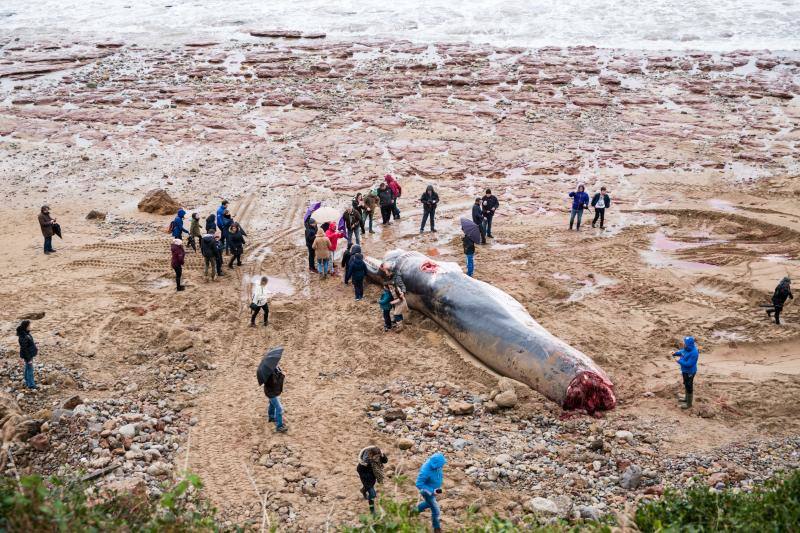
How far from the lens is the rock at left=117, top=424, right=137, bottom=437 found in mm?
11297

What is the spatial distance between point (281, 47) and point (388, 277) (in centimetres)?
3183

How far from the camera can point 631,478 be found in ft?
34.0

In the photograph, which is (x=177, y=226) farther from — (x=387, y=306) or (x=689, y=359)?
(x=689, y=359)

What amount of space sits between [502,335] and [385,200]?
8801 millimetres

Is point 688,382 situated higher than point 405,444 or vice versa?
point 688,382

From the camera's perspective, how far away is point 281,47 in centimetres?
4469

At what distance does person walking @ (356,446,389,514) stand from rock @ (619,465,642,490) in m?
3.56

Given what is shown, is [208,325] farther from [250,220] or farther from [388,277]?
[250,220]

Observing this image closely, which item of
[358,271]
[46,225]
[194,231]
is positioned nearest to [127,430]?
[358,271]

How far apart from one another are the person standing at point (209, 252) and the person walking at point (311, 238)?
246 cm

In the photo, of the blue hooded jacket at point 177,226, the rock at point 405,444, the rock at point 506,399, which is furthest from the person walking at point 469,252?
the blue hooded jacket at point 177,226

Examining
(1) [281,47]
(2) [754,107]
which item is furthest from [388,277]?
(1) [281,47]

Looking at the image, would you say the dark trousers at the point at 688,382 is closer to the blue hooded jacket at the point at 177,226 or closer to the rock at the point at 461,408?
the rock at the point at 461,408

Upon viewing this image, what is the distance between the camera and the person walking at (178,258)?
56.5ft
